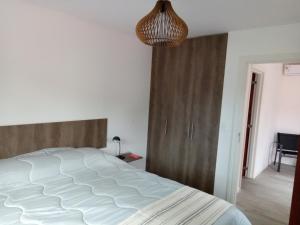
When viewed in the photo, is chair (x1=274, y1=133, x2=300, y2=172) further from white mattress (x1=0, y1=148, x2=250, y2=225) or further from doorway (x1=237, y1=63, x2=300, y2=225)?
white mattress (x1=0, y1=148, x2=250, y2=225)

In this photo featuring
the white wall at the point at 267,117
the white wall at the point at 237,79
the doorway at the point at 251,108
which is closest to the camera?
the white wall at the point at 237,79

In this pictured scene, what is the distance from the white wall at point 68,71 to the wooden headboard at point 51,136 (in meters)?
0.08

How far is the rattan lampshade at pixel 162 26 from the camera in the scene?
1447 mm

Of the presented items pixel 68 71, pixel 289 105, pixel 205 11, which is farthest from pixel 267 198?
pixel 68 71

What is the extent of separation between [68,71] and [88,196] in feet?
4.84

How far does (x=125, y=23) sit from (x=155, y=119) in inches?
60.2

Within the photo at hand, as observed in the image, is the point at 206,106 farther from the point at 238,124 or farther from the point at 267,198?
the point at 267,198

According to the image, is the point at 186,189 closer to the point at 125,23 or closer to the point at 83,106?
the point at 83,106

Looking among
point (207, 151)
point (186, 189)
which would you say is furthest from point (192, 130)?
point (186, 189)

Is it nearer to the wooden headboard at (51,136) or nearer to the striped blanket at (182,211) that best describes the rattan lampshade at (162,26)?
the striped blanket at (182,211)

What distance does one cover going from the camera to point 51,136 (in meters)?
2.48

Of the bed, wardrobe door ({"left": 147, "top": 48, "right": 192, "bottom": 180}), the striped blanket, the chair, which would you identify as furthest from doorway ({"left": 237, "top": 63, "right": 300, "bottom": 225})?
the bed

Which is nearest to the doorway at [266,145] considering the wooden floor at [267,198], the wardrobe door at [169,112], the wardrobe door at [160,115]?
the wooden floor at [267,198]

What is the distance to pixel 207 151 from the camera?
3.10 metres
